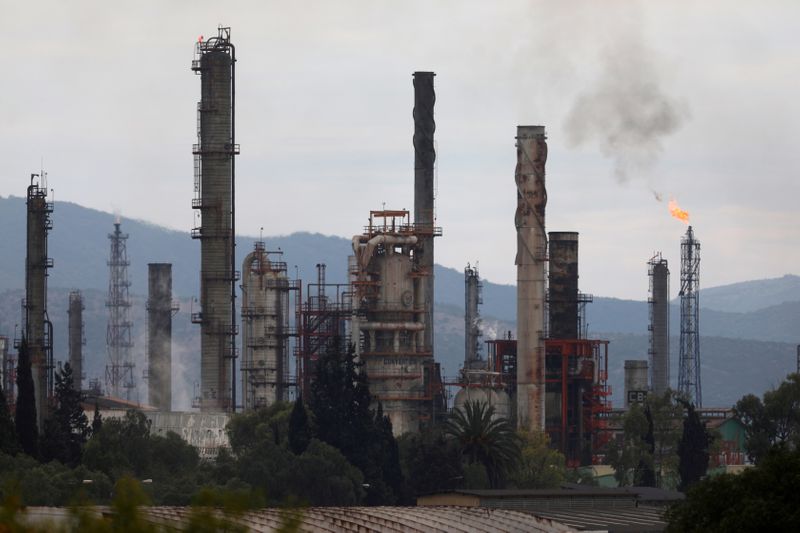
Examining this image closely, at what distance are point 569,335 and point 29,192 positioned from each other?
3810 cm

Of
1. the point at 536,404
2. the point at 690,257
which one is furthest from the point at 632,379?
the point at 690,257

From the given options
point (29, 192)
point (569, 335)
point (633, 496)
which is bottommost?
point (633, 496)

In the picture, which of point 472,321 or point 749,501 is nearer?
point 749,501

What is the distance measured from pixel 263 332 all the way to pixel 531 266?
19.7m

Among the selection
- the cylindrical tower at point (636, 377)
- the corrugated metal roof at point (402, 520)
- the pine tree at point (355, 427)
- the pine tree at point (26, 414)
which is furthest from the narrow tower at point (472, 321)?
the corrugated metal roof at point (402, 520)

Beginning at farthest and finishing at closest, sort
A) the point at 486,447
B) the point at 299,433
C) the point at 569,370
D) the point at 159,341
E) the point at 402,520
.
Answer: the point at 159,341 < the point at 569,370 < the point at 486,447 < the point at 299,433 < the point at 402,520

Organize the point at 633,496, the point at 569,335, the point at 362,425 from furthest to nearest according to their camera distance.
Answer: the point at 569,335, the point at 362,425, the point at 633,496

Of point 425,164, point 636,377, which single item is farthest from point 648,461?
point 425,164

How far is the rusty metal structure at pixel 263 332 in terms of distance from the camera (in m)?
135

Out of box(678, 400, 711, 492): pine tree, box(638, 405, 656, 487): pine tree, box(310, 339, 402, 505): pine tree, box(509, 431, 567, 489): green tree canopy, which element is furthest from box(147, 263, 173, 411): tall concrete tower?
box(678, 400, 711, 492): pine tree

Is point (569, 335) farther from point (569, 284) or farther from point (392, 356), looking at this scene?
point (392, 356)

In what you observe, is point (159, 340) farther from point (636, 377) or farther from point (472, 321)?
point (636, 377)

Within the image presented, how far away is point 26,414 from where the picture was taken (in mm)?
100625

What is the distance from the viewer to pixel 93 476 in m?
94.3
